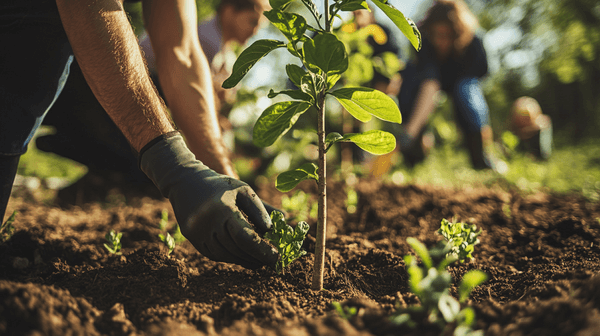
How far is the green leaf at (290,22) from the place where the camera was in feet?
3.29

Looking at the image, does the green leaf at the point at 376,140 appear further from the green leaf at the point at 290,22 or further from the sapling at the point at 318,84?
the green leaf at the point at 290,22

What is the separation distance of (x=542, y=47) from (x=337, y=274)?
11406 mm

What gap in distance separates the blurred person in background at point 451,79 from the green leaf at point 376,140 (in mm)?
3702

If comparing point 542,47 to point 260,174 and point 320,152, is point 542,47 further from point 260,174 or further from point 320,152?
point 320,152

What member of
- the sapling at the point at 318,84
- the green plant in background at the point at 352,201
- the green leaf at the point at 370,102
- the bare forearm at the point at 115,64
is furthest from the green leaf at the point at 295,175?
the green plant in background at the point at 352,201

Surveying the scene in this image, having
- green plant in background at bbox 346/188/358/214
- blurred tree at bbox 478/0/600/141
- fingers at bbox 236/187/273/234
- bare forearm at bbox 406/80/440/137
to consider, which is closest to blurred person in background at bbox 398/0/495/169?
bare forearm at bbox 406/80/440/137

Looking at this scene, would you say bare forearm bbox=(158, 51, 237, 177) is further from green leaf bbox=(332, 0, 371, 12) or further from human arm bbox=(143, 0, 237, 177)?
green leaf bbox=(332, 0, 371, 12)

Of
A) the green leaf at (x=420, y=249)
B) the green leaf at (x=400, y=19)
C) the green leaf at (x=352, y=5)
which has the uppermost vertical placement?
the green leaf at (x=352, y=5)

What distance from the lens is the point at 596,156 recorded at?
15.6 feet

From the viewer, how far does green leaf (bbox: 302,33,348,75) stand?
3.03ft

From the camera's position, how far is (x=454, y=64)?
526 cm

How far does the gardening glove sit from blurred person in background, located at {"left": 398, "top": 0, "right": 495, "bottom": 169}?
12.2ft

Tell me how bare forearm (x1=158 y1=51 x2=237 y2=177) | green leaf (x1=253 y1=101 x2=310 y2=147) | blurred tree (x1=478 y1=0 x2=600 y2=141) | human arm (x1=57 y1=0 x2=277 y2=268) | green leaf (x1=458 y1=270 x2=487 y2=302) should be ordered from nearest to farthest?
green leaf (x1=458 y1=270 x2=487 y2=302)
green leaf (x1=253 y1=101 x2=310 y2=147)
human arm (x1=57 y1=0 x2=277 y2=268)
bare forearm (x1=158 y1=51 x2=237 y2=177)
blurred tree (x1=478 y1=0 x2=600 y2=141)

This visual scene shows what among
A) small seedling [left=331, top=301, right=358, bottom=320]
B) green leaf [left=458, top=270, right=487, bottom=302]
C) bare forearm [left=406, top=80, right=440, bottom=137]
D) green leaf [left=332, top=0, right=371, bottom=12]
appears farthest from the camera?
bare forearm [left=406, top=80, right=440, bottom=137]
